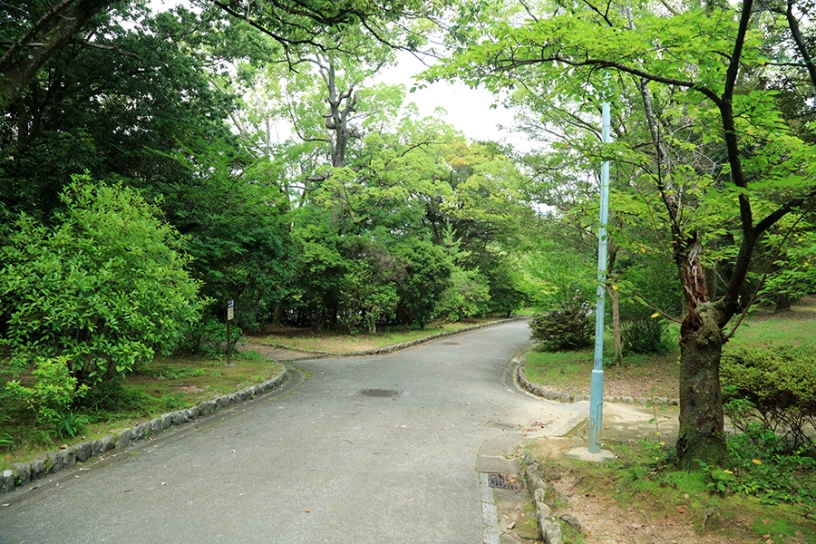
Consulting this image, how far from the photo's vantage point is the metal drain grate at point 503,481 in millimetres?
4738

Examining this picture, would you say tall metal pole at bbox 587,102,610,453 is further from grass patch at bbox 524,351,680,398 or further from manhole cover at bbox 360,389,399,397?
manhole cover at bbox 360,389,399,397

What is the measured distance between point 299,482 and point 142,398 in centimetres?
373

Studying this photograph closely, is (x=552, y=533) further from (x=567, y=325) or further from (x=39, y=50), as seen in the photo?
(x=567, y=325)

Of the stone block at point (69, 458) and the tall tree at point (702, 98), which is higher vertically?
the tall tree at point (702, 98)

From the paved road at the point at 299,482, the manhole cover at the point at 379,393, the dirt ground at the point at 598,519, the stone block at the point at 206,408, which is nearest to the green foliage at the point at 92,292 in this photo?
the stone block at the point at 206,408

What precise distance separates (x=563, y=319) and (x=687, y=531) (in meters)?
11.4

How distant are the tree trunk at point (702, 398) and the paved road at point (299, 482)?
2.09 m

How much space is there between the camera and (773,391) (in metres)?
4.43

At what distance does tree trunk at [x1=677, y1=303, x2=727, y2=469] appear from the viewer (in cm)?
398

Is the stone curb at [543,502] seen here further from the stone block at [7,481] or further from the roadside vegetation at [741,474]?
the stone block at [7,481]

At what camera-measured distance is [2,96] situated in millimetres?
6883

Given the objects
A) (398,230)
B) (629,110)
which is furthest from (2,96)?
(398,230)

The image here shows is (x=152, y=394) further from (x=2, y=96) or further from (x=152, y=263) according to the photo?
(x=2, y=96)

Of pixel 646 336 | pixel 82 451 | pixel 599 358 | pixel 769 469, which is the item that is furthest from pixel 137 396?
pixel 646 336
